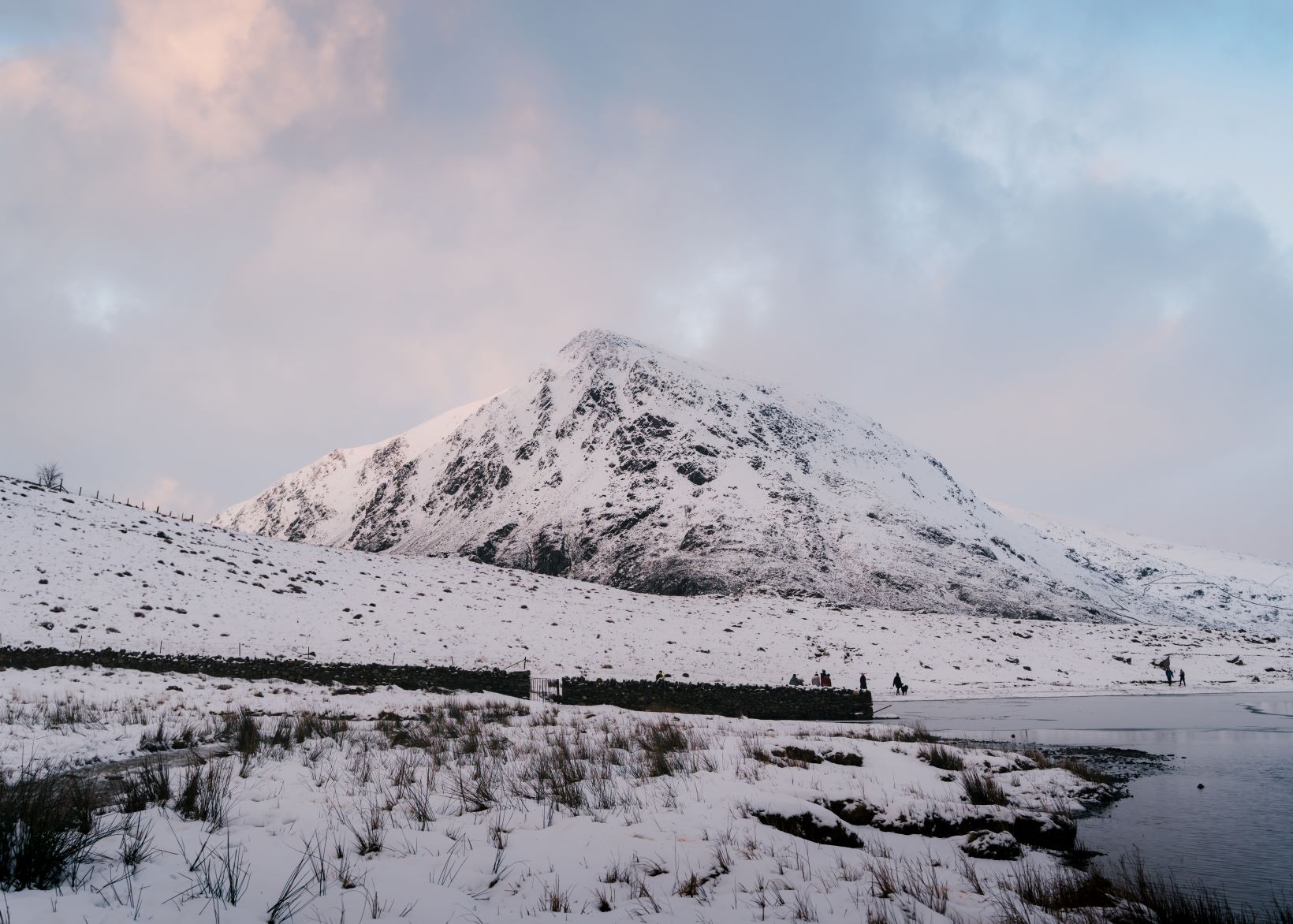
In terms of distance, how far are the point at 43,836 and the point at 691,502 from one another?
91.7 meters

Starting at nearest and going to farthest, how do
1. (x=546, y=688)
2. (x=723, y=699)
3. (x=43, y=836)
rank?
(x=43, y=836) → (x=723, y=699) → (x=546, y=688)

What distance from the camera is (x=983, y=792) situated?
9.70 m

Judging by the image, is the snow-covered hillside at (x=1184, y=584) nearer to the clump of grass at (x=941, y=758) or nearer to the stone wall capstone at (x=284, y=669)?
the stone wall capstone at (x=284, y=669)

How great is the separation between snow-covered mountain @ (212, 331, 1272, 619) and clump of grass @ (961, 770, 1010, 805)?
215 ft

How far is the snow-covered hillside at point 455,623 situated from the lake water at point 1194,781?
38.3ft

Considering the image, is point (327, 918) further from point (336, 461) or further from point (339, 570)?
point (336, 461)

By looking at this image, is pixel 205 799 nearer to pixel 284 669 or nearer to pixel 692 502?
pixel 284 669

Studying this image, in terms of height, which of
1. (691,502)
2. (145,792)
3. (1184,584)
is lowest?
(145,792)

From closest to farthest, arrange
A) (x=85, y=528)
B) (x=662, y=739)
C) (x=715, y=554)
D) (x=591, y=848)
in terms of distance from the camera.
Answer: (x=591, y=848)
(x=662, y=739)
(x=85, y=528)
(x=715, y=554)

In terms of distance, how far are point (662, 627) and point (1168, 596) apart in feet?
455

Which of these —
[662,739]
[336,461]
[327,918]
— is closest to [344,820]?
[327,918]

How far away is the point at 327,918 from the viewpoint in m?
4.81

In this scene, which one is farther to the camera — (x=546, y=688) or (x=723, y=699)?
(x=546, y=688)

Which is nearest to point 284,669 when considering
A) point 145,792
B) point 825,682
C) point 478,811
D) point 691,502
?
point 145,792
